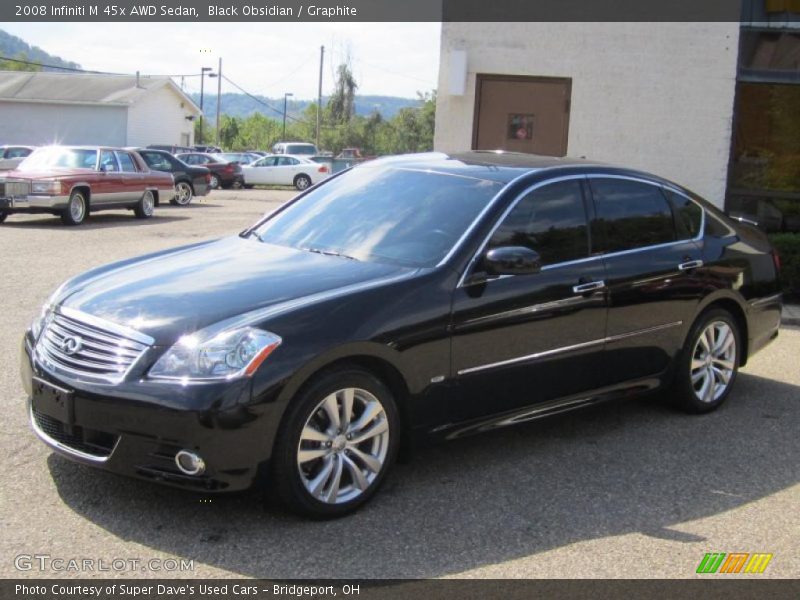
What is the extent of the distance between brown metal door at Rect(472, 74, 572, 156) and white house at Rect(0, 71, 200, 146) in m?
35.7

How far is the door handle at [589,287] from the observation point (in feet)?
17.7

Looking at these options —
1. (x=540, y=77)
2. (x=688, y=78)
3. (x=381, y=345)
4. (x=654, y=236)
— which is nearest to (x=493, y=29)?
(x=540, y=77)

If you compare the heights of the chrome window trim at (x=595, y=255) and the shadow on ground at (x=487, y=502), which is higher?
the chrome window trim at (x=595, y=255)

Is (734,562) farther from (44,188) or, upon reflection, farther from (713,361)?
(44,188)

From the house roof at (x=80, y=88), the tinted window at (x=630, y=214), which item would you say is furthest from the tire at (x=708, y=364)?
the house roof at (x=80, y=88)

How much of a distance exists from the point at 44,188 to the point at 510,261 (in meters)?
14.9

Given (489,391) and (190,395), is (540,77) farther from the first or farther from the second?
(190,395)

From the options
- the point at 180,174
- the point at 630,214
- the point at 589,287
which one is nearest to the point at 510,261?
the point at 589,287

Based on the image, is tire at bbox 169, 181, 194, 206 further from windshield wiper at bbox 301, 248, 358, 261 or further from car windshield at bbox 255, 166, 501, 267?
windshield wiper at bbox 301, 248, 358, 261

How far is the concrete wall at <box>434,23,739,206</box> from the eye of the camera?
12797 mm

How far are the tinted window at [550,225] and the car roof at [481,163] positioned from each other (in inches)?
7.1

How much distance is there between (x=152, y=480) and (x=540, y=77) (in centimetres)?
1044

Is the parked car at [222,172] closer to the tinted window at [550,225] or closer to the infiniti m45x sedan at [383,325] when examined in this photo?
the infiniti m45x sedan at [383,325]

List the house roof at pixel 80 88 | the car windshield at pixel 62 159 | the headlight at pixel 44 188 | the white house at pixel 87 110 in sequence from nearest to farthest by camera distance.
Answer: the headlight at pixel 44 188 → the car windshield at pixel 62 159 → the white house at pixel 87 110 → the house roof at pixel 80 88
